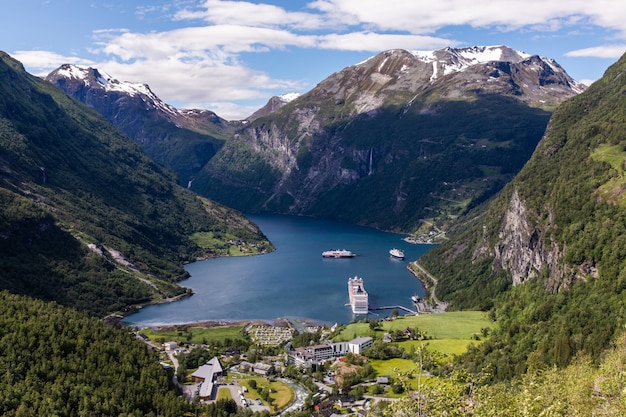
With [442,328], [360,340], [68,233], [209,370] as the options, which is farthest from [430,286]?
[68,233]

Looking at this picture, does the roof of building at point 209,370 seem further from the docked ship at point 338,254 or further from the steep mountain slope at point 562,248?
the docked ship at point 338,254

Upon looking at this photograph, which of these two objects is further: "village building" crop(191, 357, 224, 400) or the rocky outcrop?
the rocky outcrop

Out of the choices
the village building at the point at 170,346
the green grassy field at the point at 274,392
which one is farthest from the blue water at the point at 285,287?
the green grassy field at the point at 274,392

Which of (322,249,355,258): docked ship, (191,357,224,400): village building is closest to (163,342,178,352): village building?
(191,357,224,400): village building

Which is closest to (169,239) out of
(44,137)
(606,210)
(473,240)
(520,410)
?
(44,137)

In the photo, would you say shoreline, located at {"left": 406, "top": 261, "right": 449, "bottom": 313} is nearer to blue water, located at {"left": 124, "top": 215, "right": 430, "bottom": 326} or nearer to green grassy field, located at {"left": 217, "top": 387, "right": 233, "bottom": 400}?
blue water, located at {"left": 124, "top": 215, "right": 430, "bottom": 326}

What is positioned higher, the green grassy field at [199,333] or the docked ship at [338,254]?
the docked ship at [338,254]
